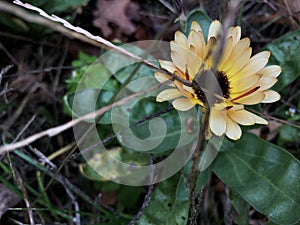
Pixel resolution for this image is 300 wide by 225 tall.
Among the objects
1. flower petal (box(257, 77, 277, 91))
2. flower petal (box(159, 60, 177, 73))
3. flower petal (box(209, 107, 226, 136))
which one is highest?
flower petal (box(159, 60, 177, 73))

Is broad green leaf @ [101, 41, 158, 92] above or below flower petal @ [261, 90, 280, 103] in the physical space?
below

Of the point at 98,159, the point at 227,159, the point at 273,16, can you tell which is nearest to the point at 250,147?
the point at 227,159

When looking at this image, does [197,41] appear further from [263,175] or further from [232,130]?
[263,175]

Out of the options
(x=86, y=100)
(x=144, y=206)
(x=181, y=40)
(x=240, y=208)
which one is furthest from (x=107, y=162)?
(x=181, y=40)

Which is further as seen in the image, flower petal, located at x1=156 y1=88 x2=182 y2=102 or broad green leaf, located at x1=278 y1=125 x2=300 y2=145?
broad green leaf, located at x1=278 y1=125 x2=300 y2=145

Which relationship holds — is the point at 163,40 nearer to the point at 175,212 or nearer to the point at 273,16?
the point at 273,16

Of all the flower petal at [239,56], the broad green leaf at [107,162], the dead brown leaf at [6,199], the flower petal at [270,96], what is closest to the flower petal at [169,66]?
the flower petal at [239,56]

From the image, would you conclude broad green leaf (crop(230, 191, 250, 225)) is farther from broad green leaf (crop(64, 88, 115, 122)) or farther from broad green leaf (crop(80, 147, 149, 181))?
broad green leaf (crop(64, 88, 115, 122))

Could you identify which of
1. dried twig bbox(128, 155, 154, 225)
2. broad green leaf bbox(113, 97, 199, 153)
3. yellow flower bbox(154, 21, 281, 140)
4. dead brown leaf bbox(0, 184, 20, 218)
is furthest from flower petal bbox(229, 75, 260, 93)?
dead brown leaf bbox(0, 184, 20, 218)

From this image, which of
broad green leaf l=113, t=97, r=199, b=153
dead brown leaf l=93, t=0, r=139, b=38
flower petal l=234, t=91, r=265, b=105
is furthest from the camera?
dead brown leaf l=93, t=0, r=139, b=38
